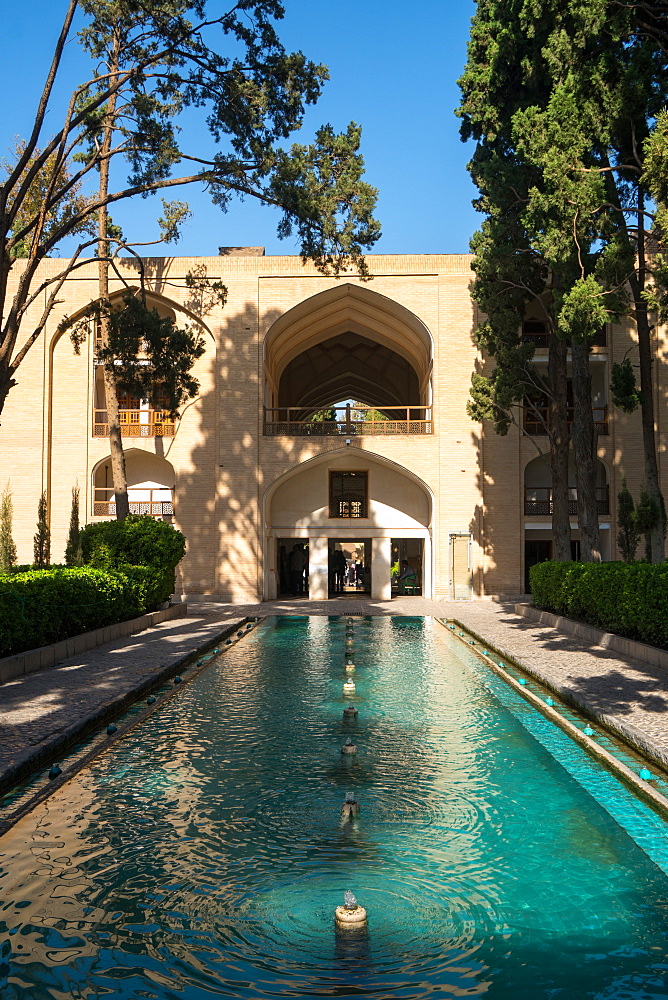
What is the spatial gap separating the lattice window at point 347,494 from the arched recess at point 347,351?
302cm

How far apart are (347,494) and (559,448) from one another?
8.10 metres

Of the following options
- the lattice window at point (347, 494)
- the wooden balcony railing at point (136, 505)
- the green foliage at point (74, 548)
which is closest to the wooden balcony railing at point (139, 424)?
the wooden balcony railing at point (136, 505)

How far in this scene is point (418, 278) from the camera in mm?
23797

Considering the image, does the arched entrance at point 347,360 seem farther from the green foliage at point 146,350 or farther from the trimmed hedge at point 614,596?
the trimmed hedge at point 614,596

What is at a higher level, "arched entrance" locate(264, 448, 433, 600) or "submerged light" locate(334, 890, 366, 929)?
"arched entrance" locate(264, 448, 433, 600)

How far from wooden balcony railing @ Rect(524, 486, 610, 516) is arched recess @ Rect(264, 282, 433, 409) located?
3966 millimetres

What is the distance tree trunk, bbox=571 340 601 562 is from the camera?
1627 cm

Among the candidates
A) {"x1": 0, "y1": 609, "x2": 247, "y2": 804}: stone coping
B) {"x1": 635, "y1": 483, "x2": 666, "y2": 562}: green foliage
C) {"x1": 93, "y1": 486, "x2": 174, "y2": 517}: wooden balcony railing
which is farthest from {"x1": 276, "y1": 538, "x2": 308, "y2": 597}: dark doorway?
{"x1": 0, "y1": 609, "x2": 247, "y2": 804}: stone coping

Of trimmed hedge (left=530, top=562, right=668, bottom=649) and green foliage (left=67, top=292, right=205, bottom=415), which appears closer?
trimmed hedge (left=530, top=562, right=668, bottom=649)

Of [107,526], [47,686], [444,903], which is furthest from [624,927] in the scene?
[107,526]

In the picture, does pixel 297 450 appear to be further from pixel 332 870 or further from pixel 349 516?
pixel 332 870

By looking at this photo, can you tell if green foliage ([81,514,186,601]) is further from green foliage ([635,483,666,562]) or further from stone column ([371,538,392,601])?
green foliage ([635,483,666,562])

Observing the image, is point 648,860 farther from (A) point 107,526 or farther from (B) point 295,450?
(B) point 295,450

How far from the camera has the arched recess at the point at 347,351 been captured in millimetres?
24516
